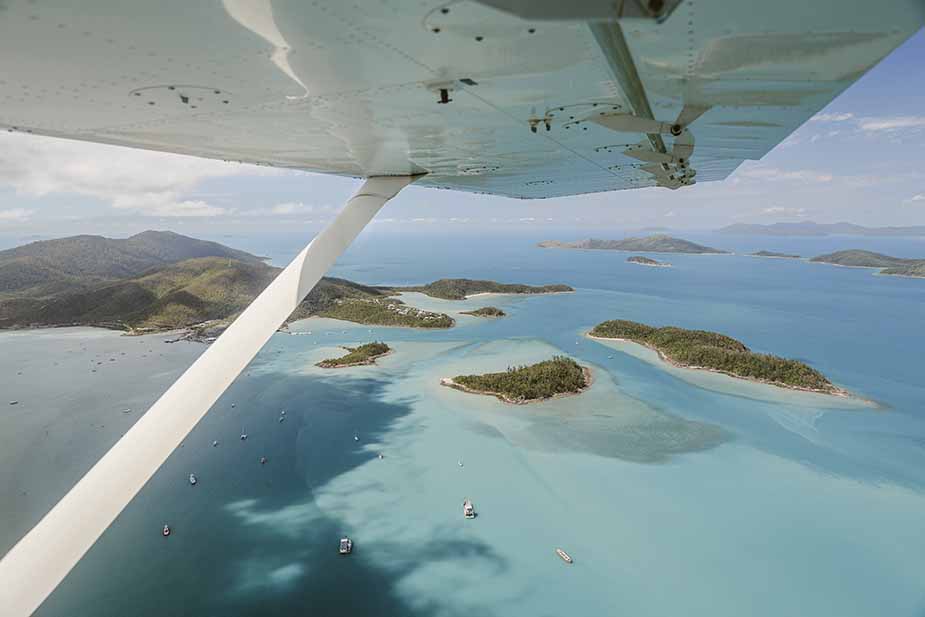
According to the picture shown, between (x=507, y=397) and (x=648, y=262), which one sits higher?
(x=648, y=262)

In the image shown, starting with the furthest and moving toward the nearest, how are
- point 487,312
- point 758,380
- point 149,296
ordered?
point 487,312 → point 149,296 → point 758,380

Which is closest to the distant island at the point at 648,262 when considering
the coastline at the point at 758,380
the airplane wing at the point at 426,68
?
the coastline at the point at 758,380

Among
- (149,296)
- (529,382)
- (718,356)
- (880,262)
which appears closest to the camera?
(529,382)

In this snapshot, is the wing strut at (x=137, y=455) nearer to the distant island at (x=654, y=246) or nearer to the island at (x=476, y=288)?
the island at (x=476, y=288)

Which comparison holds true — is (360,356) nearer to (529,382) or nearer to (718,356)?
(529,382)

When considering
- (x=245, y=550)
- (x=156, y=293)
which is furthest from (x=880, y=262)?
(x=156, y=293)

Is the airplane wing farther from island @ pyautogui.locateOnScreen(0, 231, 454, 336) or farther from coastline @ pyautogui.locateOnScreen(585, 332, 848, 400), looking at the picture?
island @ pyautogui.locateOnScreen(0, 231, 454, 336)
